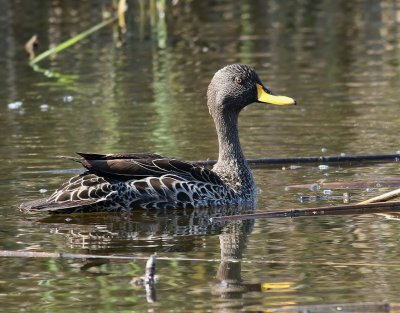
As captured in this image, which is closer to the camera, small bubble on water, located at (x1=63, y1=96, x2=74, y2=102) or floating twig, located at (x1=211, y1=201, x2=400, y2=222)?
floating twig, located at (x1=211, y1=201, x2=400, y2=222)

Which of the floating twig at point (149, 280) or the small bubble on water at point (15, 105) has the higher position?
the small bubble on water at point (15, 105)

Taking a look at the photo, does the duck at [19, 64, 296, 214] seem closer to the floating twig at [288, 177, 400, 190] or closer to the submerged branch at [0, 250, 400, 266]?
the floating twig at [288, 177, 400, 190]

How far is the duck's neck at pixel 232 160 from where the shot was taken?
9898 mm

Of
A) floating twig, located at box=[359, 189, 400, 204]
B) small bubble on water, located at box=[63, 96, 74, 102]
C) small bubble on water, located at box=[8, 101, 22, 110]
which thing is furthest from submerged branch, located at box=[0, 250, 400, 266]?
small bubble on water, located at box=[63, 96, 74, 102]

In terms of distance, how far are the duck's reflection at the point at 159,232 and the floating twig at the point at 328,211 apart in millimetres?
107

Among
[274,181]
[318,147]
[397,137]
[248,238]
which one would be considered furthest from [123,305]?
[397,137]

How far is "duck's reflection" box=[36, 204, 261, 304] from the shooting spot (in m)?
7.78

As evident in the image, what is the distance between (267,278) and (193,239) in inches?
59.8

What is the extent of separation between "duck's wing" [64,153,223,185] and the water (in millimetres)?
372

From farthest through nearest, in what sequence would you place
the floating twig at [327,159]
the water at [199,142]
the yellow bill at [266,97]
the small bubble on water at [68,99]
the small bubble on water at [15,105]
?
1. the small bubble on water at [68,99]
2. the small bubble on water at [15,105]
3. the floating twig at [327,159]
4. the yellow bill at [266,97]
5. the water at [199,142]

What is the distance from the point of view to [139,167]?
30.2 feet

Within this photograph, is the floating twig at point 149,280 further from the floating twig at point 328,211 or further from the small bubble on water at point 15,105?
the small bubble on water at point 15,105

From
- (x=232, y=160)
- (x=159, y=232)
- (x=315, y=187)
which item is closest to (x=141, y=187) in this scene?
(x=159, y=232)

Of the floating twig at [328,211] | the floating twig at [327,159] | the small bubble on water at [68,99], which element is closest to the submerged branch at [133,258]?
the floating twig at [328,211]
